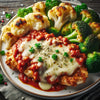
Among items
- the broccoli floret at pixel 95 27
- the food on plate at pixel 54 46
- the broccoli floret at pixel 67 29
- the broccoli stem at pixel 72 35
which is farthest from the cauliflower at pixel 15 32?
the broccoli floret at pixel 95 27

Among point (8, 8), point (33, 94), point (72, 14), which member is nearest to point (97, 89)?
point (33, 94)

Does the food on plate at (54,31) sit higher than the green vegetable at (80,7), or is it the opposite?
the green vegetable at (80,7)

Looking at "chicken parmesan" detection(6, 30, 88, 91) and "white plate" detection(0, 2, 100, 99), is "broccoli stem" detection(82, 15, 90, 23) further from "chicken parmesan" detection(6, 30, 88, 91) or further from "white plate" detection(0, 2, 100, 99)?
"white plate" detection(0, 2, 100, 99)

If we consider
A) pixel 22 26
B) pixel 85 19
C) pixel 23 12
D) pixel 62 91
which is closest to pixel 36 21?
pixel 22 26

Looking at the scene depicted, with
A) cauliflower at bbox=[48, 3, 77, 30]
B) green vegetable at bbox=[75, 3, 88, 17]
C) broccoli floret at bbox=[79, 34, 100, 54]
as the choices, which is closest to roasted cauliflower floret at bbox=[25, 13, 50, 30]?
cauliflower at bbox=[48, 3, 77, 30]

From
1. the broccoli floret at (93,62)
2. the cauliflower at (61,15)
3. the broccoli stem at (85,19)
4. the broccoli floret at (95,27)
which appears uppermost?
the cauliflower at (61,15)

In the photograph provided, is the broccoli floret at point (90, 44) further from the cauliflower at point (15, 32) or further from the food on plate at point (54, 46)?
the cauliflower at point (15, 32)

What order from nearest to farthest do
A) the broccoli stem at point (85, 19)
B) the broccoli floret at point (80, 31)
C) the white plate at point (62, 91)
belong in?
the white plate at point (62, 91) → the broccoli floret at point (80, 31) → the broccoli stem at point (85, 19)

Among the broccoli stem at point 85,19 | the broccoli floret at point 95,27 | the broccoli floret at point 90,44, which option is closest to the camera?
the broccoli floret at point 90,44
